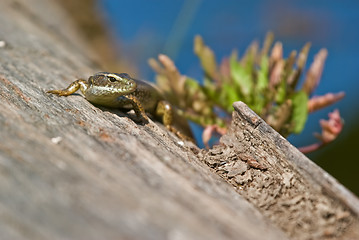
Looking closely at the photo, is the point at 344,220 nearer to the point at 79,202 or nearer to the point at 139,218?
the point at 139,218

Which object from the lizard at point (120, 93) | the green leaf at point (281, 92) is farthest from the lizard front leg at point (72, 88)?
the green leaf at point (281, 92)

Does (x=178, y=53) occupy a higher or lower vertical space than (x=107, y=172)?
higher

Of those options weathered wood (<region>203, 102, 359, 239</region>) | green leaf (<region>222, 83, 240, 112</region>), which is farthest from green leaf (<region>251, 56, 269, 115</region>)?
weathered wood (<region>203, 102, 359, 239</region>)

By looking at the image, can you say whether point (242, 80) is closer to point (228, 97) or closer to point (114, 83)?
point (228, 97)

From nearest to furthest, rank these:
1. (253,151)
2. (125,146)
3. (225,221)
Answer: (225,221) < (125,146) < (253,151)

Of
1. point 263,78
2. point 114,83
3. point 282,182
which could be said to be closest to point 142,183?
point 282,182

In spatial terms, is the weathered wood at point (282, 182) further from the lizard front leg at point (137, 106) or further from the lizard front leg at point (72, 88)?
the lizard front leg at point (72, 88)

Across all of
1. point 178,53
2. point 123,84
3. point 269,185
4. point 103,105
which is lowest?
point 269,185

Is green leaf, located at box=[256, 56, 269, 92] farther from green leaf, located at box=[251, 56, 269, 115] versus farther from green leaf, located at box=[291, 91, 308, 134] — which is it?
green leaf, located at box=[291, 91, 308, 134]

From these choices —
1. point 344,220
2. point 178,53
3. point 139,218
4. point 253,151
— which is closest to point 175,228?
point 139,218
